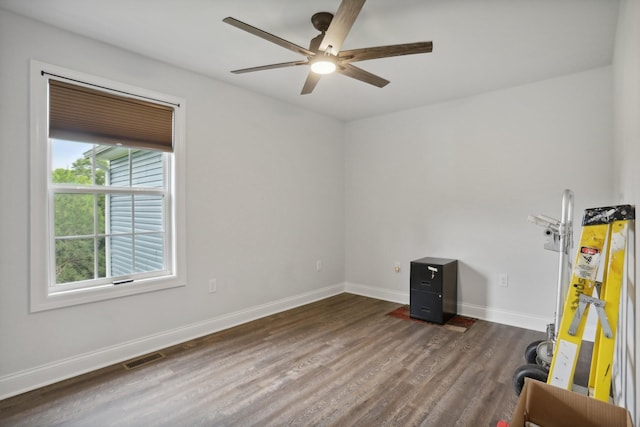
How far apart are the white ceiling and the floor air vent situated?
2.53m

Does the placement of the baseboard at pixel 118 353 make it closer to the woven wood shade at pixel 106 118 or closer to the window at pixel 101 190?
the window at pixel 101 190

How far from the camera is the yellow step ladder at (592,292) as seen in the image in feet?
5.22

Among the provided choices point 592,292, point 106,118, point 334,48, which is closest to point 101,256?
point 106,118

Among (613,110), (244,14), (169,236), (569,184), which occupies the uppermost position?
(244,14)

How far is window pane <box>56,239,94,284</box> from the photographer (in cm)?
257

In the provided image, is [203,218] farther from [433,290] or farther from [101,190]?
[433,290]

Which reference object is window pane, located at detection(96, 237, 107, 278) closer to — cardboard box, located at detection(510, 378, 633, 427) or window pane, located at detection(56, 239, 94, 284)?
window pane, located at detection(56, 239, 94, 284)

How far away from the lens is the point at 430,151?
4.23 metres

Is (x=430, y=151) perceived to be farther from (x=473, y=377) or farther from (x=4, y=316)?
(x=4, y=316)

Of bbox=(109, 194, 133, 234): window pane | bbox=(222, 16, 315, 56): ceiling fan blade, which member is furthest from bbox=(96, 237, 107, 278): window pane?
bbox=(222, 16, 315, 56): ceiling fan blade

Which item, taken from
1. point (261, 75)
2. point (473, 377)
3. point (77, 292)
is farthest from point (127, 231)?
point (473, 377)

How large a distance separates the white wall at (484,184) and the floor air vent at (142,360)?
282 centimetres

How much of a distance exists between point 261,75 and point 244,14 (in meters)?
1.06

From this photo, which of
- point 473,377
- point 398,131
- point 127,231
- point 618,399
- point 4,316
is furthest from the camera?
point 398,131
